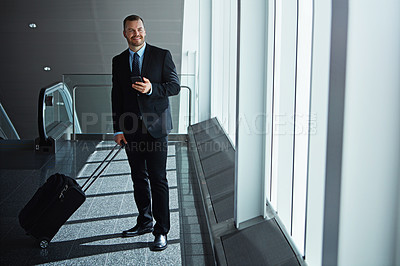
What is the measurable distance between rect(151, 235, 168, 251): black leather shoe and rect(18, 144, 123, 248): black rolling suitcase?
2.60 ft

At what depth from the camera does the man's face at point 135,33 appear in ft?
15.0

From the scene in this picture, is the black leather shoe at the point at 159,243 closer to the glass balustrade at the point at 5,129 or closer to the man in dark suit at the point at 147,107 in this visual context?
the man in dark suit at the point at 147,107

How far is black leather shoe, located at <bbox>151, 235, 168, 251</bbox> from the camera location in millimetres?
4590

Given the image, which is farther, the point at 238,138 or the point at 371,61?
the point at 238,138

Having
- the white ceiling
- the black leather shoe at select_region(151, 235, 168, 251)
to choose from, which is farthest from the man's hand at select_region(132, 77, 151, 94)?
the white ceiling

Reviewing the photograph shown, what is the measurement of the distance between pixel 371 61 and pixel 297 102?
5.29 ft

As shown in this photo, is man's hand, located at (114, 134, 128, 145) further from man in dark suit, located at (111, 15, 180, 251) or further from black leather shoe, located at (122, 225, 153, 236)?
black leather shoe, located at (122, 225, 153, 236)

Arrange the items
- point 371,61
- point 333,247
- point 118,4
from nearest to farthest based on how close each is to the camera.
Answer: point 371,61
point 333,247
point 118,4

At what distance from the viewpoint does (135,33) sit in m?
4.64

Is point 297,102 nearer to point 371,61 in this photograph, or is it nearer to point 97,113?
point 371,61

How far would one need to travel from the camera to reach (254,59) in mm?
3910

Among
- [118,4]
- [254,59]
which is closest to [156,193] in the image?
[254,59]

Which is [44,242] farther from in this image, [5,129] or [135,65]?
[5,129]

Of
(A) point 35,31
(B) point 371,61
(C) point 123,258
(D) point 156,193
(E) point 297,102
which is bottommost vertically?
(C) point 123,258
